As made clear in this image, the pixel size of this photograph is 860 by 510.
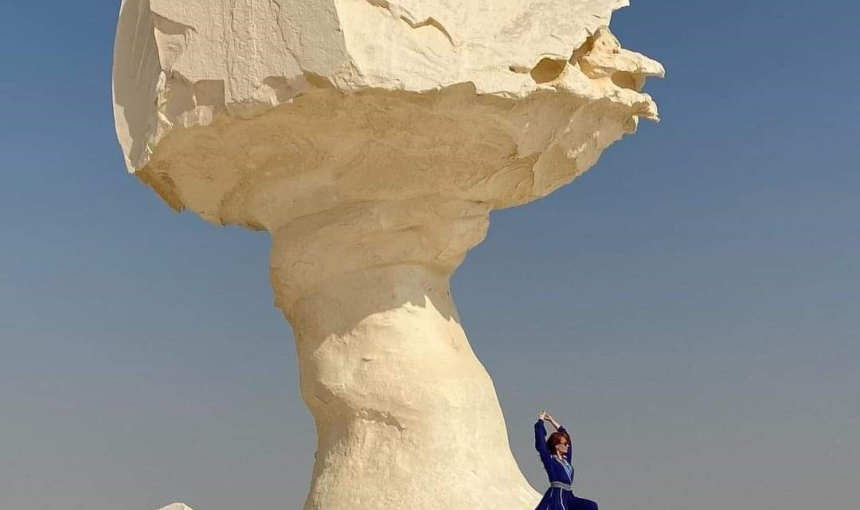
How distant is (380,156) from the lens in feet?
27.5

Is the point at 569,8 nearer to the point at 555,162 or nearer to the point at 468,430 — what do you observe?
the point at 555,162

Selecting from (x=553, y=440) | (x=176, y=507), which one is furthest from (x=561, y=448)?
(x=176, y=507)

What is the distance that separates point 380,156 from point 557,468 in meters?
2.45

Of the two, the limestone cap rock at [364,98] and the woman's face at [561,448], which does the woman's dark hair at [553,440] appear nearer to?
the woman's face at [561,448]

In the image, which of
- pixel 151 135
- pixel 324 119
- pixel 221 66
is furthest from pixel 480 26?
pixel 151 135

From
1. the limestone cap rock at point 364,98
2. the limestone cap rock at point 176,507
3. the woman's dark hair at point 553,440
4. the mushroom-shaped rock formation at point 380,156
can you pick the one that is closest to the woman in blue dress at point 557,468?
the woman's dark hair at point 553,440

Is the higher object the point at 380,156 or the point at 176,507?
the point at 380,156

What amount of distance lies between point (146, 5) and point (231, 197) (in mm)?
1527

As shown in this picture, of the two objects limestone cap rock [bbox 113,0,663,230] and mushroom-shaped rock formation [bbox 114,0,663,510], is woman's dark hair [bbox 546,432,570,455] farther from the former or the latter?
limestone cap rock [bbox 113,0,663,230]

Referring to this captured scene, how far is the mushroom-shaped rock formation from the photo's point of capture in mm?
7664

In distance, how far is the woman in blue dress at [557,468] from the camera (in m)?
7.64

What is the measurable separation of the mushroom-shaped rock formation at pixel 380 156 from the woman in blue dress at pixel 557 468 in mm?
672

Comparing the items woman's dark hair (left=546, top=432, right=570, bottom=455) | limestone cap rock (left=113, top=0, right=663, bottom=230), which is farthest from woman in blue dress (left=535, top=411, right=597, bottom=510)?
limestone cap rock (left=113, top=0, right=663, bottom=230)

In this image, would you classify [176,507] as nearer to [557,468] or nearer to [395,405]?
[395,405]
